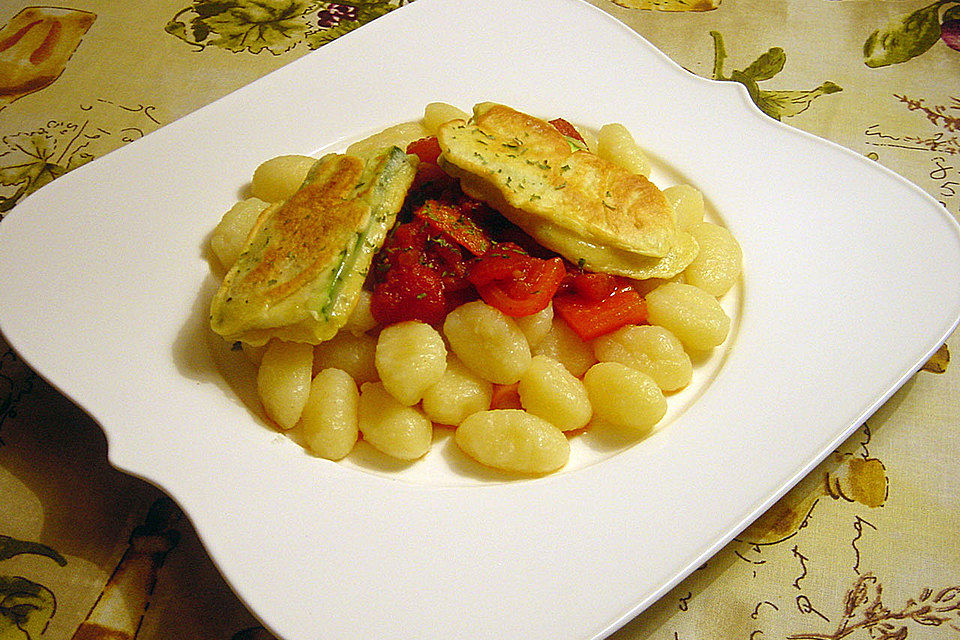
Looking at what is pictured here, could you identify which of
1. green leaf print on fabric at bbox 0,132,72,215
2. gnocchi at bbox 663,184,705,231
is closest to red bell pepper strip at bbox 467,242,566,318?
gnocchi at bbox 663,184,705,231

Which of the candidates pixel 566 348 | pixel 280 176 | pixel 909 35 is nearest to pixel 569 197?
pixel 566 348

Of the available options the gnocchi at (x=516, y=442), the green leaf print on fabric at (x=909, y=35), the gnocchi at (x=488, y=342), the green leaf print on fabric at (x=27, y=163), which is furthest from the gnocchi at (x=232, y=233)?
the green leaf print on fabric at (x=909, y=35)

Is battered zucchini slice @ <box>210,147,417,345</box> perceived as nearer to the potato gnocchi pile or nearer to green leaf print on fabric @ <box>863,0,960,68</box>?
the potato gnocchi pile

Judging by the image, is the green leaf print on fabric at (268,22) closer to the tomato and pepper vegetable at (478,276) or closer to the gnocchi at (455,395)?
the tomato and pepper vegetable at (478,276)

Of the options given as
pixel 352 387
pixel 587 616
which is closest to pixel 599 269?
pixel 352 387

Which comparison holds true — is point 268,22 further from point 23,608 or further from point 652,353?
point 23,608

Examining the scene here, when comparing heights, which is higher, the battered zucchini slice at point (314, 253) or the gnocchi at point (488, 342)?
the battered zucchini slice at point (314, 253)

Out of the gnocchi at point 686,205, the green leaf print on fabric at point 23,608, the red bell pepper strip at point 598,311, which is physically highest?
the gnocchi at point 686,205
